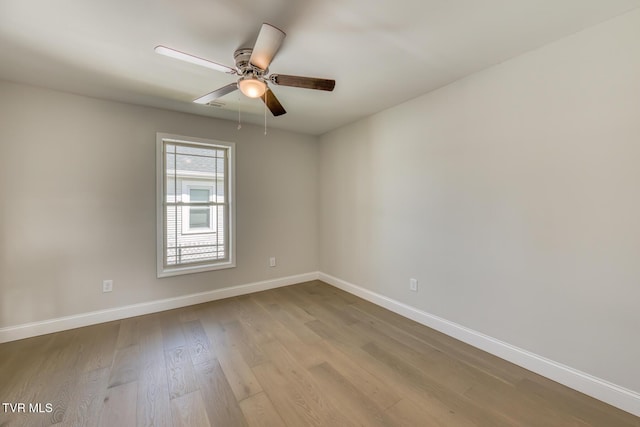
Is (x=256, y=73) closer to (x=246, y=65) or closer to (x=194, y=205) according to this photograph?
(x=246, y=65)

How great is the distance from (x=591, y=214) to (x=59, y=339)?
180 inches

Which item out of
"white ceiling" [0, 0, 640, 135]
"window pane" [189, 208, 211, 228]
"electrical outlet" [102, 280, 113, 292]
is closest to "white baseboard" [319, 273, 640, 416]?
"white ceiling" [0, 0, 640, 135]

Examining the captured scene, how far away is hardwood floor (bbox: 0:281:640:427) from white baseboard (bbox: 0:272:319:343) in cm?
10

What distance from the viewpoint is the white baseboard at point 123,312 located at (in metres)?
2.45

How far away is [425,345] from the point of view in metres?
2.36

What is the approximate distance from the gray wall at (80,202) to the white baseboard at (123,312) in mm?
61

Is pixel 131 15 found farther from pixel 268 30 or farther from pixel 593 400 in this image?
pixel 593 400

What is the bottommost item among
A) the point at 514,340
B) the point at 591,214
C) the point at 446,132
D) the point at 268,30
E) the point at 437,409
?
the point at 437,409

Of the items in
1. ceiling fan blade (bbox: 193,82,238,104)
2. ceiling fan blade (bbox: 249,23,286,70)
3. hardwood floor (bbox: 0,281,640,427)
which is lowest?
hardwood floor (bbox: 0,281,640,427)

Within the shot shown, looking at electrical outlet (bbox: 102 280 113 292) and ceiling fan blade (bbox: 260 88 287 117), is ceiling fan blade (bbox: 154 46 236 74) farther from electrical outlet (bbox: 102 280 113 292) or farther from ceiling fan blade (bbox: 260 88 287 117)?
electrical outlet (bbox: 102 280 113 292)

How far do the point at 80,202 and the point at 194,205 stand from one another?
3.69 ft

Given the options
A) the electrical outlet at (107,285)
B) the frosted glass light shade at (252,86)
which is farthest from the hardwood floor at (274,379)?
the frosted glass light shade at (252,86)

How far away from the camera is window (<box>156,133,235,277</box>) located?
10.5ft

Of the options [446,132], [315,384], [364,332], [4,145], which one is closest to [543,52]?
[446,132]
